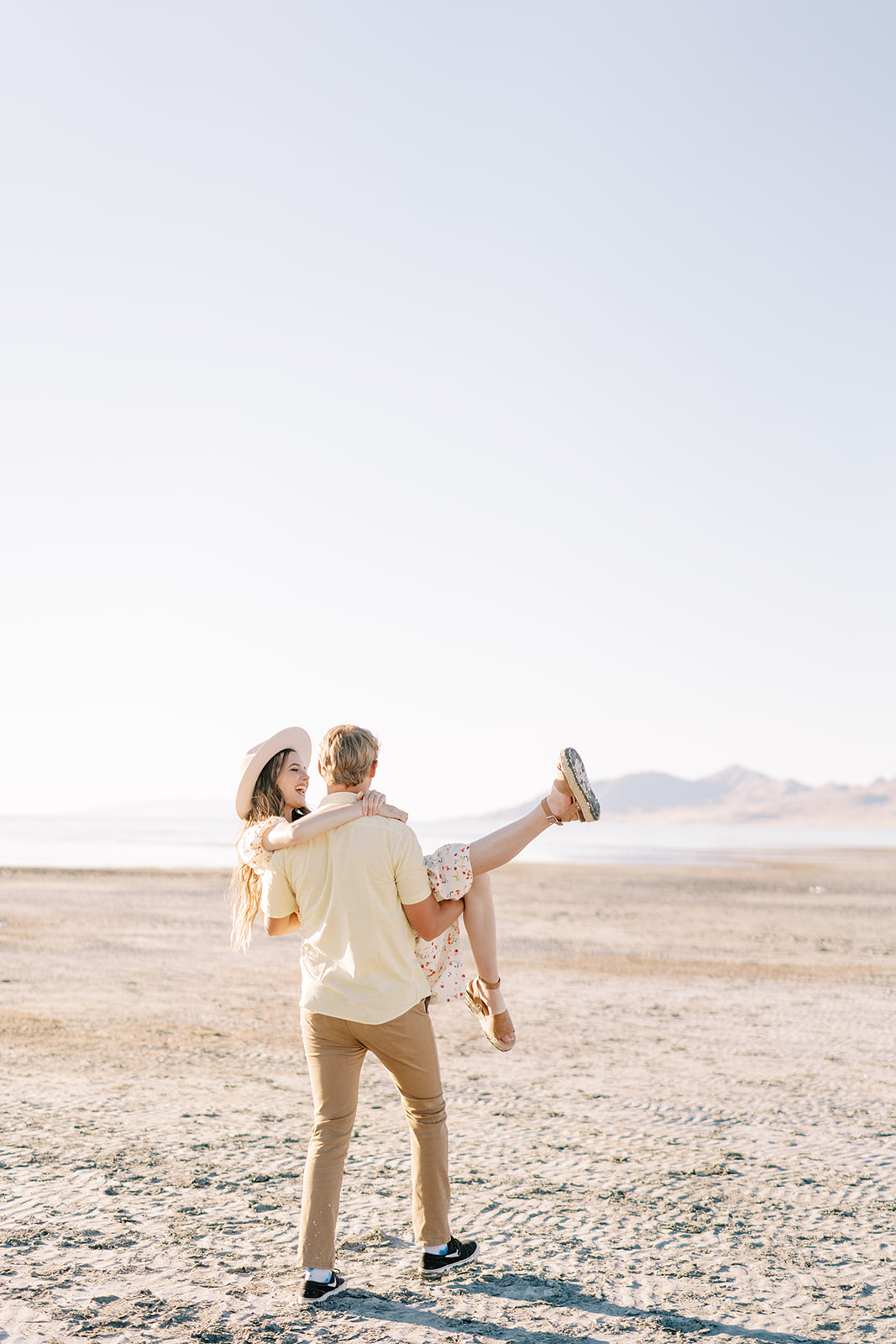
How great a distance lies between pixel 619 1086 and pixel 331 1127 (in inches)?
153

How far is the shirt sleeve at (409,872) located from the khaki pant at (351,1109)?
0.44 meters

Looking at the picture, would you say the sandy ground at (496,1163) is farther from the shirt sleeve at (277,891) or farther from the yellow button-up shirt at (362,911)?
the shirt sleeve at (277,891)

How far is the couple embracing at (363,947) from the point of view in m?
3.77

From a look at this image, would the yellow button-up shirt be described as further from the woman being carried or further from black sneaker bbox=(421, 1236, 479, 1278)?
black sneaker bbox=(421, 1236, 479, 1278)

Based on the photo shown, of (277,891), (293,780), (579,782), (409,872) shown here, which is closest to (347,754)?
(293,780)

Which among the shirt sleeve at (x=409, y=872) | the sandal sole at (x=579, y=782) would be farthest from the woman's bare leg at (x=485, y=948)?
the sandal sole at (x=579, y=782)

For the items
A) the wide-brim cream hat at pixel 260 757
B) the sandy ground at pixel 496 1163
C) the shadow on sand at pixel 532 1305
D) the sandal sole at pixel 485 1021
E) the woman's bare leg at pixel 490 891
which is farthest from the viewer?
the sandal sole at pixel 485 1021

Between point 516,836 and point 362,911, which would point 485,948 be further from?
point 362,911

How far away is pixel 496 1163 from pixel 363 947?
240cm

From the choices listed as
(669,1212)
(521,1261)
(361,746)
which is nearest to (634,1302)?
(521,1261)

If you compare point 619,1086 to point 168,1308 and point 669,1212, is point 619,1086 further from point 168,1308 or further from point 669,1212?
point 168,1308

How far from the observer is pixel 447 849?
12.9 feet

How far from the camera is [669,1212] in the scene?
477cm

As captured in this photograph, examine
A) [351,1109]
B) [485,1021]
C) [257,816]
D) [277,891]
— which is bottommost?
[351,1109]
